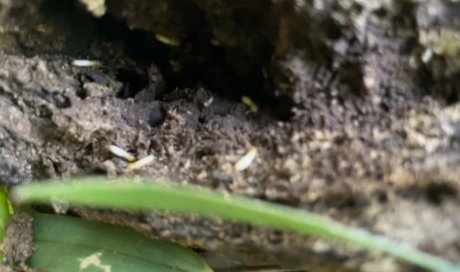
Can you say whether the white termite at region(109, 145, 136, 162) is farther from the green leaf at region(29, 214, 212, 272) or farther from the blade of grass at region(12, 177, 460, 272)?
the blade of grass at region(12, 177, 460, 272)

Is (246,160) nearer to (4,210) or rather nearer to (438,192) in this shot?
(438,192)

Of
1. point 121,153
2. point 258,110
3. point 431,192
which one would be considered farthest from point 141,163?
point 431,192

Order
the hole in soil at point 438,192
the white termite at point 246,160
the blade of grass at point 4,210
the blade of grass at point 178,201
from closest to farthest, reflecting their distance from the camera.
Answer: the blade of grass at point 178,201 < the hole in soil at point 438,192 < the white termite at point 246,160 < the blade of grass at point 4,210

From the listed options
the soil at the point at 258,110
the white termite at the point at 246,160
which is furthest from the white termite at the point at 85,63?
the white termite at the point at 246,160

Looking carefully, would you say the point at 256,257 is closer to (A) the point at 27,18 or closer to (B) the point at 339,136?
(B) the point at 339,136

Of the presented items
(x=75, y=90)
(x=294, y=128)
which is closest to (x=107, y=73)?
(x=75, y=90)

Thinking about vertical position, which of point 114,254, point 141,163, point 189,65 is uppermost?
point 189,65

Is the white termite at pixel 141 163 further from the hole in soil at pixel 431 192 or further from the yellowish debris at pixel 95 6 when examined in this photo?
the hole in soil at pixel 431 192

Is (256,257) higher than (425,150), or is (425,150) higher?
(425,150)
